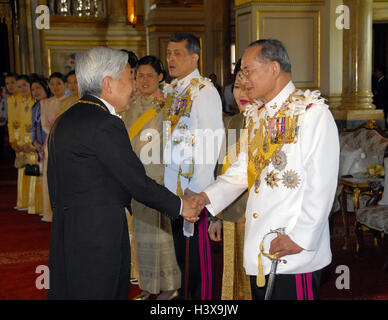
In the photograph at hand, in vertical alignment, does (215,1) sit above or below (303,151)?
above

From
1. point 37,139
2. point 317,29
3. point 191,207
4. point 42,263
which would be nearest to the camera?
point 191,207

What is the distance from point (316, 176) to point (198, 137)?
1413 millimetres

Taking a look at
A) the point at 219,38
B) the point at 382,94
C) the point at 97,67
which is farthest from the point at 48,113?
the point at 382,94

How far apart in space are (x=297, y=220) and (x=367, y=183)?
10.4 feet

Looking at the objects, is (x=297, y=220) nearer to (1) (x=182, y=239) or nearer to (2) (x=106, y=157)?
(2) (x=106, y=157)

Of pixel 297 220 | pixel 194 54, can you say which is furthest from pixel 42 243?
pixel 297 220

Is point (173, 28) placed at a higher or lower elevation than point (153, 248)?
higher

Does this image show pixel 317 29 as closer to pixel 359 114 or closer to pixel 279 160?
pixel 359 114

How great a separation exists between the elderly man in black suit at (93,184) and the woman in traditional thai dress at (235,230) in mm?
792

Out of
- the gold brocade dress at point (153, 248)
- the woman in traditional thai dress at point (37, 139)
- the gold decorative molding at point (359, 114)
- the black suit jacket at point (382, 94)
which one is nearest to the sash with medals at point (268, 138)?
the gold brocade dress at point (153, 248)

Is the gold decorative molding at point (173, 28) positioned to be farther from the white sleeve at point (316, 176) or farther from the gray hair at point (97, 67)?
the white sleeve at point (316, 176)

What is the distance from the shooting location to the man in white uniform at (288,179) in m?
2.24

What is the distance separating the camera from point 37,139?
690 cm

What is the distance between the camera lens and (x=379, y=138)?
19.2ft
